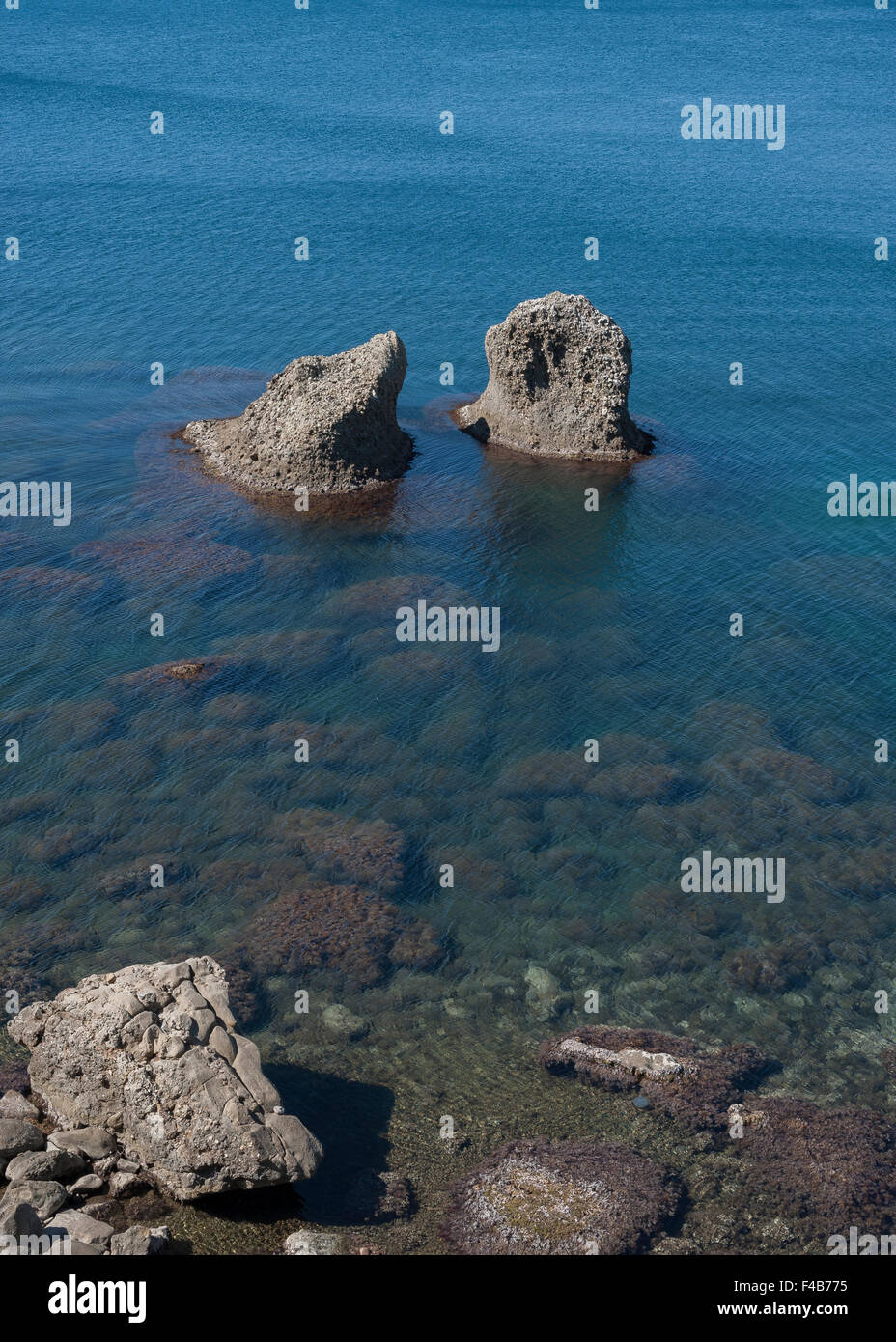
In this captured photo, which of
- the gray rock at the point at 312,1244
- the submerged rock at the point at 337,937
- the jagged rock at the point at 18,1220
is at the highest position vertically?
the submerged rock at the point at 337,937

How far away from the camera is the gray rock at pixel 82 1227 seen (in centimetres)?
2384

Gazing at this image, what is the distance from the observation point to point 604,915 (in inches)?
1455

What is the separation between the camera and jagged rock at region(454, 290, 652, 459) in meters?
64.8

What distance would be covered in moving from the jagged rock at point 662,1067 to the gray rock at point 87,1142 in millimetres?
11305

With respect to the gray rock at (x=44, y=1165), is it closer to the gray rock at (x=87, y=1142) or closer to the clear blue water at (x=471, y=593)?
the gray rock at (x=87, y=1142)

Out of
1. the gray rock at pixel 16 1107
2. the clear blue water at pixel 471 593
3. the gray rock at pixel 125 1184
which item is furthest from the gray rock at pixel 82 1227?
the clear blue water at pixel 471 593

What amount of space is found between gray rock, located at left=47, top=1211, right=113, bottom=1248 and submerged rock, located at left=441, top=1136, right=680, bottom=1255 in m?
7.29

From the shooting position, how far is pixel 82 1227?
79.2 ft

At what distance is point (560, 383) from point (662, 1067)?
146 feet

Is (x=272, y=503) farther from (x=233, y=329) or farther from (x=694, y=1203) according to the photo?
(x=694, y=1203)

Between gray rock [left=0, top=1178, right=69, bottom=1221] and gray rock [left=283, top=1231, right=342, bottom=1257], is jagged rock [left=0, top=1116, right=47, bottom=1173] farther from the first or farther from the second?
gray rock [left=283, top=1231, right=342, bottom=1257]

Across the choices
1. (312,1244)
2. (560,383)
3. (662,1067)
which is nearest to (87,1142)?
(312,1244)

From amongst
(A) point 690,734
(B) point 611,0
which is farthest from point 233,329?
(B) point 611,0

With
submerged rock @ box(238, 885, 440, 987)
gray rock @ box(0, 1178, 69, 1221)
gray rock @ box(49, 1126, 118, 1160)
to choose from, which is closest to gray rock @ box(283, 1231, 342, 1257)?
gray rock @ box(49, 1126, 118, 1160)
